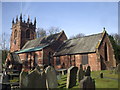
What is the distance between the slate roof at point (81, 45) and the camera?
27.2m

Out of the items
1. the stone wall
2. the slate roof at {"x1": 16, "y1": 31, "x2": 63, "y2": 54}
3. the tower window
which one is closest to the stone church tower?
the slate roof at {"x1": 16, "y1": 31, "x2": 63, "y2": 54}

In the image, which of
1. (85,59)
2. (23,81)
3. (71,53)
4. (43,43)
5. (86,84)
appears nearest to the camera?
(86,84)

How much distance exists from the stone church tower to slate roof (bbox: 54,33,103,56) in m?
15.2

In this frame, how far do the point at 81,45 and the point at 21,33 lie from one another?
21925 mm

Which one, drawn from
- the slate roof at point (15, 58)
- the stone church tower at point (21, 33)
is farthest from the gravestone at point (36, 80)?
the stone church tower at point (21, 33)

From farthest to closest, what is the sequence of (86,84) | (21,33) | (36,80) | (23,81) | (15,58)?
(21,33), (15,58), (36,80), (23,81), (86,84)

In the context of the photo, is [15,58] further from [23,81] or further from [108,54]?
[23,81]

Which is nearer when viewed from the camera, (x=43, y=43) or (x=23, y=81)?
(x=23, y=81)

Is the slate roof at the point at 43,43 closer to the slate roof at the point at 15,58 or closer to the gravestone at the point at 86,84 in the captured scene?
the slate roof at the point at 15,58

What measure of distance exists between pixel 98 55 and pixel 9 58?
2250cm

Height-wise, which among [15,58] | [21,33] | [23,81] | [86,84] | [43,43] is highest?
[21,33]

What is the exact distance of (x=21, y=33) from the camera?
138ft

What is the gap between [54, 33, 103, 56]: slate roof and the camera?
89.2 feet

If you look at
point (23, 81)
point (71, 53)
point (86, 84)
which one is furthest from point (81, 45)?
point (23, 81)
